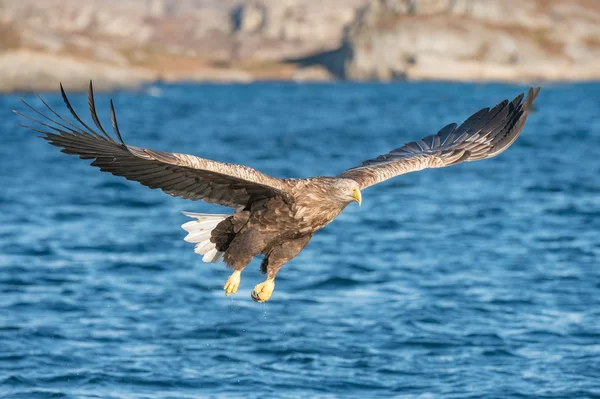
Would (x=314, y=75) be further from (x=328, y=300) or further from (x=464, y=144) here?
(x=464, y=144)

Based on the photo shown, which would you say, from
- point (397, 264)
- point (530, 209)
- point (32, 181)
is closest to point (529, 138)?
point (530, 209)

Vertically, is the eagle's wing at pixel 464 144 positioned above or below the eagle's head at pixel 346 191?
above

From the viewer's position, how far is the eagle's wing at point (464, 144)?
29.6 ft

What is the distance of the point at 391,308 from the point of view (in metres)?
12.6

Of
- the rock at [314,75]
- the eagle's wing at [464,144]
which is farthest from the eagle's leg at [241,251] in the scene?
the rock at [314,75]

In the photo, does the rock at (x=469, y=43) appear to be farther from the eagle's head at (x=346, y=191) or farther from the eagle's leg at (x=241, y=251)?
the eagle's head at (x=346, y=191)

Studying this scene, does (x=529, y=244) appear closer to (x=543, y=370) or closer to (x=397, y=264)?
(x=397, y=264)

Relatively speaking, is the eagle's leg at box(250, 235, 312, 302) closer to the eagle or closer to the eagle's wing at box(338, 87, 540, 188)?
the eagle

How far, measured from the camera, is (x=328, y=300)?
13078mm

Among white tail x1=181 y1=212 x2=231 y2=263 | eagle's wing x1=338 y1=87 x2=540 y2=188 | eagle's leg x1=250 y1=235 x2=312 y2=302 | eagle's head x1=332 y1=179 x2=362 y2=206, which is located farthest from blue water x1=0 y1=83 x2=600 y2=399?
eagle's head x1=332 y1=179 x2=362 y2=206

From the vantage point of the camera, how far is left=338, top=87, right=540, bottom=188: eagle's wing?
355 inches

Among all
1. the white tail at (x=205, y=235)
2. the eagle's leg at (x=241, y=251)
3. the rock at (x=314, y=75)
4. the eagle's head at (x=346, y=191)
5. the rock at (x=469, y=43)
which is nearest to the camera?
the eagle's head at (x=346, y=191)

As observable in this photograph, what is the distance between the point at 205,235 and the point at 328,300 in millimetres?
4883

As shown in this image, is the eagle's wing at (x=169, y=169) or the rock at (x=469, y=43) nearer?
the eagle's wing at (x=169, y=169)
